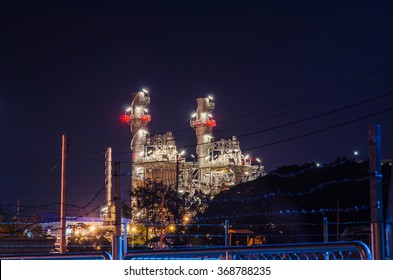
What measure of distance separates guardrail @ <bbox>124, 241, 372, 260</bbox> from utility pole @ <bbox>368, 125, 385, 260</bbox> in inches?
3.2

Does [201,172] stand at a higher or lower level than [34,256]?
higher

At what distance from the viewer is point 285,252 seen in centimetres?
511

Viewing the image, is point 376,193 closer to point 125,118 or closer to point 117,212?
point 117,212

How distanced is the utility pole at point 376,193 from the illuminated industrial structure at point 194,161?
43.2 m

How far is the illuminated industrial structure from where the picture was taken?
50125 mm

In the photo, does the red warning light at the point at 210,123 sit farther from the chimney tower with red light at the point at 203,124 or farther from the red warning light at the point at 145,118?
the red warning light at the point at 145,118

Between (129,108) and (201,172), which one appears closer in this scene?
(201,172)

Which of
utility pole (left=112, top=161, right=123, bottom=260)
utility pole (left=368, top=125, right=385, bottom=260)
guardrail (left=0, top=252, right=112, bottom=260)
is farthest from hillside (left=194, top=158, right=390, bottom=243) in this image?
utility pole (left=368, top=125, right=385, bottom=260)

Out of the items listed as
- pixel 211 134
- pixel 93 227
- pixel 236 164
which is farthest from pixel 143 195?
pixel 211 134
